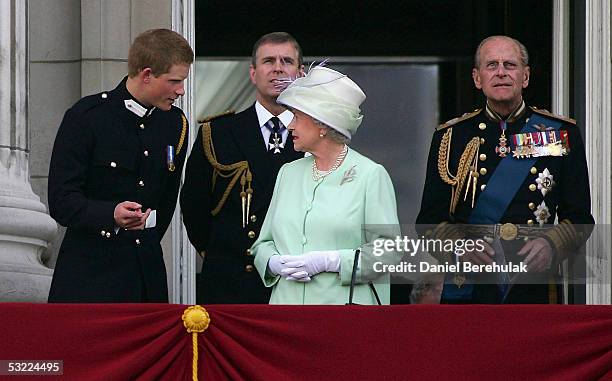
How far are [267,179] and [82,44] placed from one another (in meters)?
2.40

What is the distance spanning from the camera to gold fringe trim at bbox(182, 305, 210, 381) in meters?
6.39

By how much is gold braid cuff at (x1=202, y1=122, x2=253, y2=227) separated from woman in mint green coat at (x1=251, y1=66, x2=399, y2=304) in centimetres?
83

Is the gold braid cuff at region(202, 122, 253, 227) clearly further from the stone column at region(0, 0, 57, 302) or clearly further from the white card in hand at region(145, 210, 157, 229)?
the stone column at region(0, 0, 57, 302)

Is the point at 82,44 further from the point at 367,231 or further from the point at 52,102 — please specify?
the point at 367,231

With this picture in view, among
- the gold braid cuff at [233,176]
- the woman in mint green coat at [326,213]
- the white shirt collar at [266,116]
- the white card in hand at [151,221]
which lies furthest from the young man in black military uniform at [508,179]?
the white card in hand at [151,221]

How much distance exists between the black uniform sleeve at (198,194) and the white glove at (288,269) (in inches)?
46.4

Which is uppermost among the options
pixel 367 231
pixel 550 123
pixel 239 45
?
pixel 239 45

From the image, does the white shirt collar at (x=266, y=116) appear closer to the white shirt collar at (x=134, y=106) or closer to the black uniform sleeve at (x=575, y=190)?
the white shirt collar at (x=134, y=106)

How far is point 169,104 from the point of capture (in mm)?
7223

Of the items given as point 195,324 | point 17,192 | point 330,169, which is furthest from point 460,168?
point 17,192

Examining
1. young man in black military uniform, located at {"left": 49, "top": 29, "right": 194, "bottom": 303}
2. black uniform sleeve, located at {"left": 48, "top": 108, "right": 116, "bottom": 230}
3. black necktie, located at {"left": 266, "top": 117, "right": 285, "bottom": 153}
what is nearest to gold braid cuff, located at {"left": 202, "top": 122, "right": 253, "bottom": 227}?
black necktie, located at {"left": 266, "top": 117, "right": 285, "bottom": 153}

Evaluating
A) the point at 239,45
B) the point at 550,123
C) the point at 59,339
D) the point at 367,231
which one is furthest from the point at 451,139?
the point at 239,45

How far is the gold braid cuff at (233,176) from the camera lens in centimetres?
768

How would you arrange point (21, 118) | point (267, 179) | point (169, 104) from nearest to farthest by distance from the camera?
point (169, 104)
point (267, 179)
point (21, 118)
